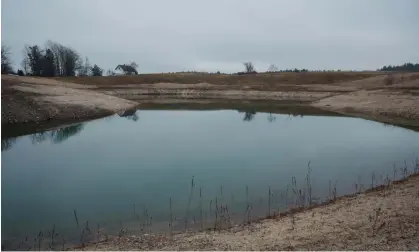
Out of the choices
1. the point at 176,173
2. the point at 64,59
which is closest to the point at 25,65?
the point at 64,59

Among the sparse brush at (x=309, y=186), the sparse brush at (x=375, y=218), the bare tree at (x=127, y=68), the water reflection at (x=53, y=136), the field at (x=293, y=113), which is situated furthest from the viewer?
the bare tree at (x=127, y=68)

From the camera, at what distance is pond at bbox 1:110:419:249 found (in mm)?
10133

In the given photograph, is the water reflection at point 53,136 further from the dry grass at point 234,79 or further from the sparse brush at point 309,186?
the dry grass at point 234,79

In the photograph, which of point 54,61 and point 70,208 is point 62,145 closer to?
point 70,208

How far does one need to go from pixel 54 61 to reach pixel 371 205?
101m

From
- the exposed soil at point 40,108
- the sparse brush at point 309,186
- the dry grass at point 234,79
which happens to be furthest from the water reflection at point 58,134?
the dry grass at point 234,79

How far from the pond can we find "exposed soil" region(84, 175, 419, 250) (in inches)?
45.2

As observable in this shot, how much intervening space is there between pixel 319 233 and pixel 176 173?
23.5ft

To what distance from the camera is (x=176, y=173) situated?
14.1 metres

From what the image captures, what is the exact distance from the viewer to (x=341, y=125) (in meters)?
28.8

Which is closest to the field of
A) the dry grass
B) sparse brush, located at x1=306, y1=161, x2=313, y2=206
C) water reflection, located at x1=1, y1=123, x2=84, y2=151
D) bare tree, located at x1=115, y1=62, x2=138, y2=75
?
the dry grass

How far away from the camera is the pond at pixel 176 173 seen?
399 inches

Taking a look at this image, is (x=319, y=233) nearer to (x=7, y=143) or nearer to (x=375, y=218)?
(x=375, y=218)

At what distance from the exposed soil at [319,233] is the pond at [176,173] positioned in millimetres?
1148
